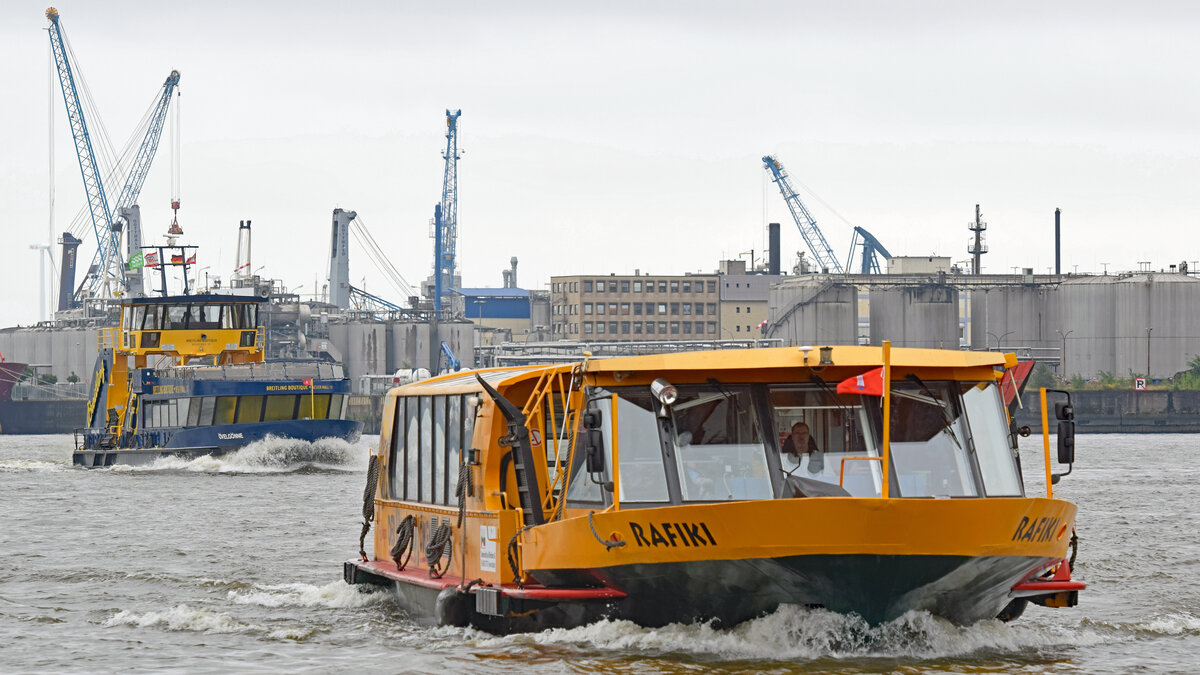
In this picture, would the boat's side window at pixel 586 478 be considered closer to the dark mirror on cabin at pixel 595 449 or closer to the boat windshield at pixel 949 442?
the dark mirror on cabin at pixel 595 449

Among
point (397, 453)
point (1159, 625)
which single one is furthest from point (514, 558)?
point (1159, 625)

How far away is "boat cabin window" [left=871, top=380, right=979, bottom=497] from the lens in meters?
15.9

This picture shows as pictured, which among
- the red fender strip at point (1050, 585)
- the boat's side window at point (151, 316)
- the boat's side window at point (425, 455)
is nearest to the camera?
the red fender strip at point (1050, 585)

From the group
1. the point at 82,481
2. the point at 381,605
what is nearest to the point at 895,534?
the point at 381,605

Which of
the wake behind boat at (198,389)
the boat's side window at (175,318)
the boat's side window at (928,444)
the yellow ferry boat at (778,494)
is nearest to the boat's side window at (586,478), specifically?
the yellow ferry boat at (778,494)

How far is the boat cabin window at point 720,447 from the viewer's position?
15922 mm

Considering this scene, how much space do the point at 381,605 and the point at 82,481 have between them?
119 ft

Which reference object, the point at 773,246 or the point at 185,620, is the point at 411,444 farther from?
the point at 773,246

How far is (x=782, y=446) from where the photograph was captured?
630 inches

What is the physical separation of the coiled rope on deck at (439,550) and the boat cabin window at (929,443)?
562 centimetres

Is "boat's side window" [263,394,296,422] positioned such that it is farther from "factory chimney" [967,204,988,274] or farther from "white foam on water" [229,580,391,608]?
"factory chimney" [967,204,988,274]

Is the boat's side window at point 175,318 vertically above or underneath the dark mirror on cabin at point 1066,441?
above

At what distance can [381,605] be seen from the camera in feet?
73.9

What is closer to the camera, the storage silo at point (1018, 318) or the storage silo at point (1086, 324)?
the storage silo at point (1086, 324)
